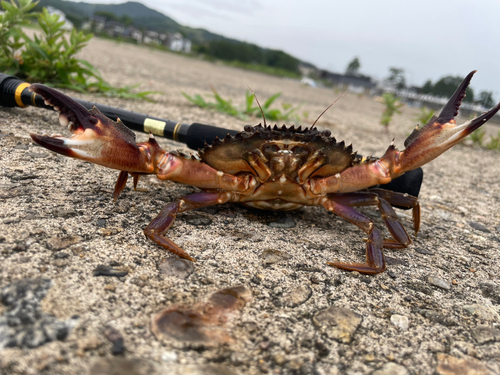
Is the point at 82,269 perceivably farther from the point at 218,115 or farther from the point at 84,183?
the point at 218,115

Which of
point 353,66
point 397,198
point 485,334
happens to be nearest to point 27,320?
point 485,334

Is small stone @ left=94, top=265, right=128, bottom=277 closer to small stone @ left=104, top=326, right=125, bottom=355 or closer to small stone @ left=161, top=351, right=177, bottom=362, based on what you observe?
small stone @ left=104, top=326, right=125, bottom=355

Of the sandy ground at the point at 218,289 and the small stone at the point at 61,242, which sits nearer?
the sandy ground at the point at 218,289

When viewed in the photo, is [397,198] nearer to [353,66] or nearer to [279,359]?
[279,359]

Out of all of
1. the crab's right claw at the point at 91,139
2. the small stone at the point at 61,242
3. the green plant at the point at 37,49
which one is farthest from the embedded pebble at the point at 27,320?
the green plant at the point at 37,49

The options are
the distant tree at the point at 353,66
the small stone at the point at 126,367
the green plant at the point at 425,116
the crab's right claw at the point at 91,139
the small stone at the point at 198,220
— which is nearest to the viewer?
the small stone at the point at 126,367

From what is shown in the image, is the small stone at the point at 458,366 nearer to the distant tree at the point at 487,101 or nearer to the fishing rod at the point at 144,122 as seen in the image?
the distant tree at the point at 487,101

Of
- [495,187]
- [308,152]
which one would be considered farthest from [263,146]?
[495,187]

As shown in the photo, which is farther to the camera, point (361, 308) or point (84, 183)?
point (84, 183)

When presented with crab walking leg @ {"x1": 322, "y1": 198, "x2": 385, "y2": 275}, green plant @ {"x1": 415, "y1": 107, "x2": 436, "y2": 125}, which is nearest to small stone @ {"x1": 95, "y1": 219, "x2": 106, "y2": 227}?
crab walking leg @ {"x1": 322, "y1": 198, "x2": 385, "y2": 275}
